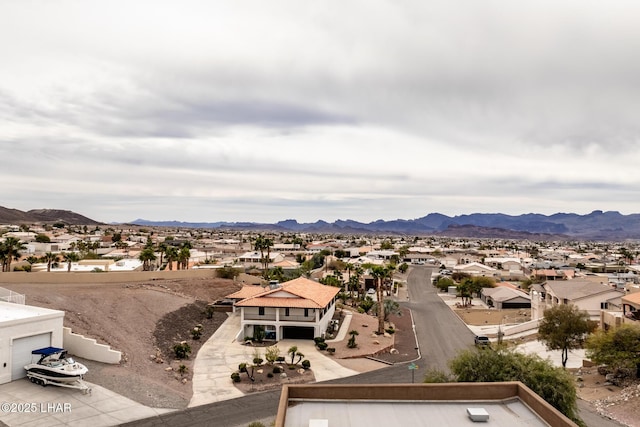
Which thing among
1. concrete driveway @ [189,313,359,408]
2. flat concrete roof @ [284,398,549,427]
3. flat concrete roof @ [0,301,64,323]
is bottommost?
concrete driveway @ [189,313,359,408]

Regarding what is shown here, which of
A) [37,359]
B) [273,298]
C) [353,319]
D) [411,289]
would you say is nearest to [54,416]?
[37,359]

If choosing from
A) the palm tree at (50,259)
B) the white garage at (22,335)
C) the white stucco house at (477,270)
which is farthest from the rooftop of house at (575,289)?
the palm tree at (50,259)

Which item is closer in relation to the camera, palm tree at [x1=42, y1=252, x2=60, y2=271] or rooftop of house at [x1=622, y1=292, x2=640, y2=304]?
rooftop of house at [x1=622, y1=292, x2=640, y2=304]

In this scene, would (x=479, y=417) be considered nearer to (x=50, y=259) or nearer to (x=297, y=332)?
(x=297, y=332)

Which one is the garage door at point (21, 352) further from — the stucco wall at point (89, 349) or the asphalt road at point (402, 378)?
the asphalt road at point (402, 378)

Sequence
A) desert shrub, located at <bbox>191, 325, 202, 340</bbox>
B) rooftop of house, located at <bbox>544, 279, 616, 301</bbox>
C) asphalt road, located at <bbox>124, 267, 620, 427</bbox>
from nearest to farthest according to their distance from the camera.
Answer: asphalt road, located at <bbox>124, 267, 620, 427</bbox>, desert shrub, located at <bbox>191, 325, 202, 340</bbox>, rooftop of house, located at <bbox>544, 279, 616, 301</bbox>

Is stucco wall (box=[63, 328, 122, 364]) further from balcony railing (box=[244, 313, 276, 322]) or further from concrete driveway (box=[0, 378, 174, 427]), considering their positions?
balcony railing (box=[244, 313, 276, 322])

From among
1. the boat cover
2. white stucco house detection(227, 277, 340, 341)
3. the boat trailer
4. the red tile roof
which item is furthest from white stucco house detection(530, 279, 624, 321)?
the boat cover
